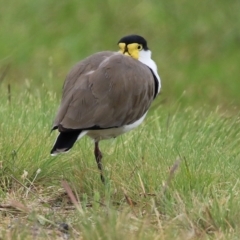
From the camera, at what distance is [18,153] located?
4.99 metres

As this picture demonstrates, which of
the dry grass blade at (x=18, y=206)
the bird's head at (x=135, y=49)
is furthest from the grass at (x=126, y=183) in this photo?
the bird's head at (x=135, y=49)

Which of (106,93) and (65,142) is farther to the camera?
(106,93)

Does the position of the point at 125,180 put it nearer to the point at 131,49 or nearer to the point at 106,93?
the point at 106,93

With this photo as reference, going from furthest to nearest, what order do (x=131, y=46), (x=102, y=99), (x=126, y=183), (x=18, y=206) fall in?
(x=131, y=46), (x=102, y=99), (x=126, y=183), (x=18, y=206)

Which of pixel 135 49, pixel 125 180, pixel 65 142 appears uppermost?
pixel 135 49

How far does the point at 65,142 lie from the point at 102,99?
1.31 feet

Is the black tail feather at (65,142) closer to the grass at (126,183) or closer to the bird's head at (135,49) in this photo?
the grass at (126,183)

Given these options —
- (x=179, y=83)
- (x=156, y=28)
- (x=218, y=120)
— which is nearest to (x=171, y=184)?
(x=218, y=120)

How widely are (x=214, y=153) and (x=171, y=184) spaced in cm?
67

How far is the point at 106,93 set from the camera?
5.04 metres

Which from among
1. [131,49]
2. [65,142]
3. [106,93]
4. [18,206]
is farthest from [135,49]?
[18,206]

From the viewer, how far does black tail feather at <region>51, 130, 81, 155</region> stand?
4.68 metres

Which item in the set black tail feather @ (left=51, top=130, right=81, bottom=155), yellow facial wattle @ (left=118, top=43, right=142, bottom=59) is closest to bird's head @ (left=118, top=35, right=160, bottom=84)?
yellow facial wattle @ (left=118, top=43, right=142, bottom=59)

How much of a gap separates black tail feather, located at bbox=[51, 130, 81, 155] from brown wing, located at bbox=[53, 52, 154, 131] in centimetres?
5
